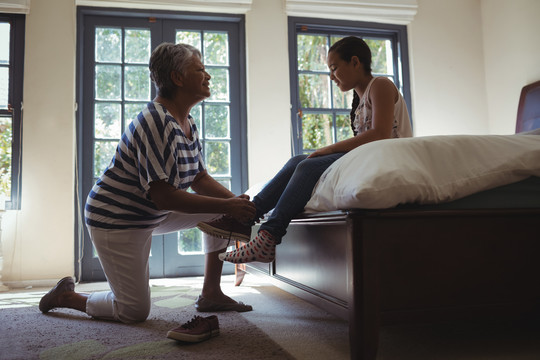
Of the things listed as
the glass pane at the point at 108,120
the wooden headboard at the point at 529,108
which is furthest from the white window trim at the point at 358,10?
the glass pane at the point at 108,120

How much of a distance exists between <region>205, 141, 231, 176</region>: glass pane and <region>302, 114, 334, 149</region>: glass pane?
69 centimetres

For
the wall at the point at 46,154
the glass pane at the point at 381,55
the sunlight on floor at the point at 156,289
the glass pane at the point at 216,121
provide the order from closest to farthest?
1. the sunlight on floor at the point at 156,289
2. the wall at the point at 46,154
3. the glass pane at the point at 216,121
4. the glass pane at the point at 381,55

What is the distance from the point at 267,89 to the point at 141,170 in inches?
93.3

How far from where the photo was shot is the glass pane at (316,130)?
408cm

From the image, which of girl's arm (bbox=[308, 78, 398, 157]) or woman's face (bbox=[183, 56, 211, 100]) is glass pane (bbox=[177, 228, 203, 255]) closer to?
woman's face (bbox=[183, 56, 211, 100])

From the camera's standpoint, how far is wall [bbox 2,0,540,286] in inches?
139

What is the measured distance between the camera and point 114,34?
12.7 feet

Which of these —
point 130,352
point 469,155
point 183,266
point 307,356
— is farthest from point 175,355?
point 183,266

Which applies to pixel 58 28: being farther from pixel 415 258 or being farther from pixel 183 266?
pixel 415 258

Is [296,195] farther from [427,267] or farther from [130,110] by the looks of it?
[130,110]

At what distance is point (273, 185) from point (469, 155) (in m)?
0.77

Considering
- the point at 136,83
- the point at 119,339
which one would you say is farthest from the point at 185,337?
the point at 136,83

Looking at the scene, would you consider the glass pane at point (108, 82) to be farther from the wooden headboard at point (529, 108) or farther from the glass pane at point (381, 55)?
the wooden headboard at point (529, 108)

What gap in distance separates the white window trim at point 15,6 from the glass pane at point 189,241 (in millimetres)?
2102
